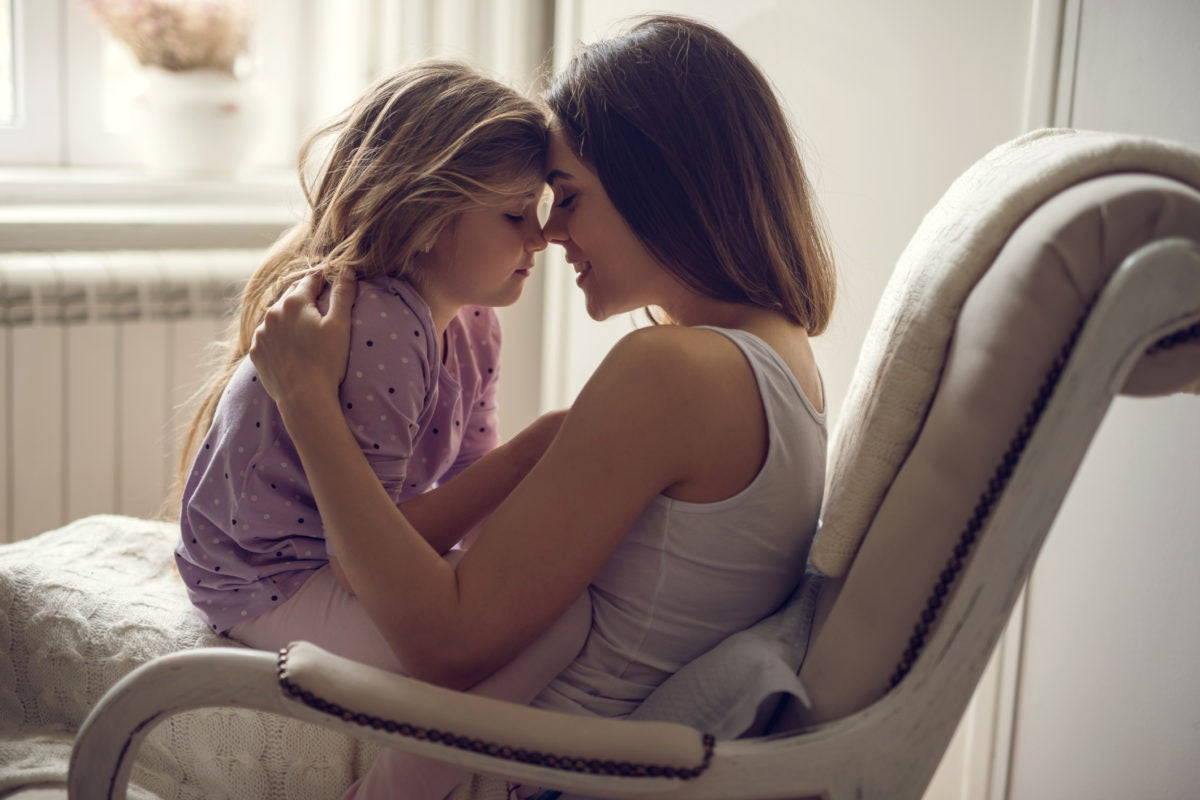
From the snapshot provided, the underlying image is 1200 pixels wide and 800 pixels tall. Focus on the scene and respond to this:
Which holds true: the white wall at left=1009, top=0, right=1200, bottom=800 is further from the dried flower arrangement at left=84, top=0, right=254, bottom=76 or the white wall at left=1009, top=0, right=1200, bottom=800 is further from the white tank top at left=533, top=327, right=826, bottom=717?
the dried flower arrangement at left=84, top=0, right=254, bottom=76

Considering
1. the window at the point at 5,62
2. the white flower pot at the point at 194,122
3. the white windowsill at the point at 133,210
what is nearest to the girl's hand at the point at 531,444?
the white windowsill at the point at 133,210

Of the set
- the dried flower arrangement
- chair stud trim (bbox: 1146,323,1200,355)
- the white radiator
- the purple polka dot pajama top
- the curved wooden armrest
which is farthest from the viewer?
the dried flower arrangement

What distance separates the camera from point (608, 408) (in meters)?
1.03

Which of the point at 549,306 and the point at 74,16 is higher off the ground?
the point at 74,16

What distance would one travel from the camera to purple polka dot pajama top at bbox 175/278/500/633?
1204mm

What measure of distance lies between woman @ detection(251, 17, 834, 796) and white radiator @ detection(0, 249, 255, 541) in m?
1.11

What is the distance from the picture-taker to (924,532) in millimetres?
923

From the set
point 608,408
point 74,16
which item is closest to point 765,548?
point 608,408

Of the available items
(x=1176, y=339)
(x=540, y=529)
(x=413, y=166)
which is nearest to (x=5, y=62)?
(x=413, y=166)

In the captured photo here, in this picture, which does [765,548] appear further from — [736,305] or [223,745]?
[223,745]

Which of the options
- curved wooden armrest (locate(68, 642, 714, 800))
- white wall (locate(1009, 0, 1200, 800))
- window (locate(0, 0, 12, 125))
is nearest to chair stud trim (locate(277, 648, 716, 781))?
curved wooden armrest (locate(68, 642, 714, 800))

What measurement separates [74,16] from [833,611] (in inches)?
89.7

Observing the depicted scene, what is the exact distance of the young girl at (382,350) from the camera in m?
1.22

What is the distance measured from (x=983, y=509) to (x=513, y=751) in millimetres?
423
